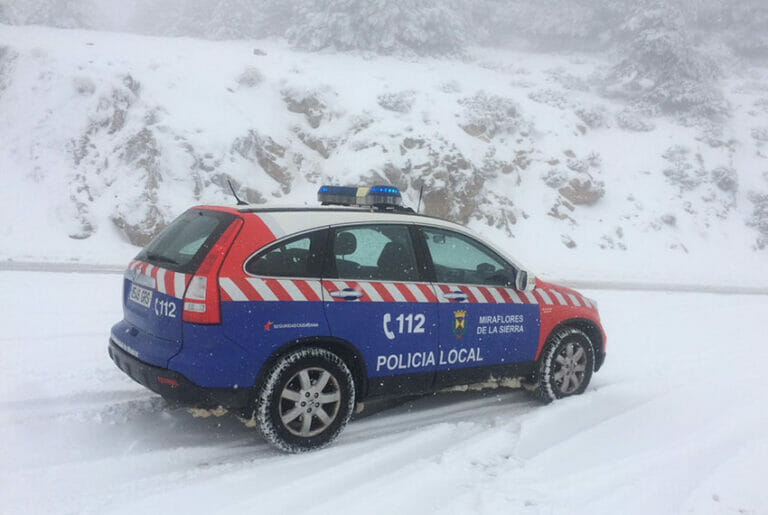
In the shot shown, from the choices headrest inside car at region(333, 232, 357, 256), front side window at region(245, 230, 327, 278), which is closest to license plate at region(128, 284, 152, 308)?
front side window at region(245, 230, 327, 278)

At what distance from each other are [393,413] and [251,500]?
1.74 meters

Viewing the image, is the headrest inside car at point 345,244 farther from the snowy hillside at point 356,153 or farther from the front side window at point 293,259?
the snowy hillside at point 356,153

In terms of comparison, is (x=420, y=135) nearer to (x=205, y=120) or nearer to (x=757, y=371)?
(x=205, y=120)

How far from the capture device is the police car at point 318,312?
3.54m

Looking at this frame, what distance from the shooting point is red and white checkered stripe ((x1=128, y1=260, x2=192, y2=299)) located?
356 centimetres

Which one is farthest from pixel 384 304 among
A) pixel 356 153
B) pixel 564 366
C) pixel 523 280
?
pixel 356 153

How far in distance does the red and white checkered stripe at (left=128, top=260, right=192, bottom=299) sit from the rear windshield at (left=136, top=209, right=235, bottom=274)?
0.04 metres

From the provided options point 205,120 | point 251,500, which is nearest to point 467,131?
point 205,120

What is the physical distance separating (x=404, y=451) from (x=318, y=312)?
1157 mm

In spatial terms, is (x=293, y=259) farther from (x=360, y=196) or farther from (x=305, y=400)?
(x=360, y=196)

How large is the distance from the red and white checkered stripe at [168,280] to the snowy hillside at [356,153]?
10.5m

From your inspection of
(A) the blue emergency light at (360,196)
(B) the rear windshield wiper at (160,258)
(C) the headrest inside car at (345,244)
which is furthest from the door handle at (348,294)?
(B) the rear windshield wiper at (160,258)

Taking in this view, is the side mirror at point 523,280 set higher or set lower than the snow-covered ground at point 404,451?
higher

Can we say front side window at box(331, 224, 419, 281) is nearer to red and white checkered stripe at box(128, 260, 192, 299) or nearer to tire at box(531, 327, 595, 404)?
red and white checkered stripe at box(128, 260, 192, 299)
